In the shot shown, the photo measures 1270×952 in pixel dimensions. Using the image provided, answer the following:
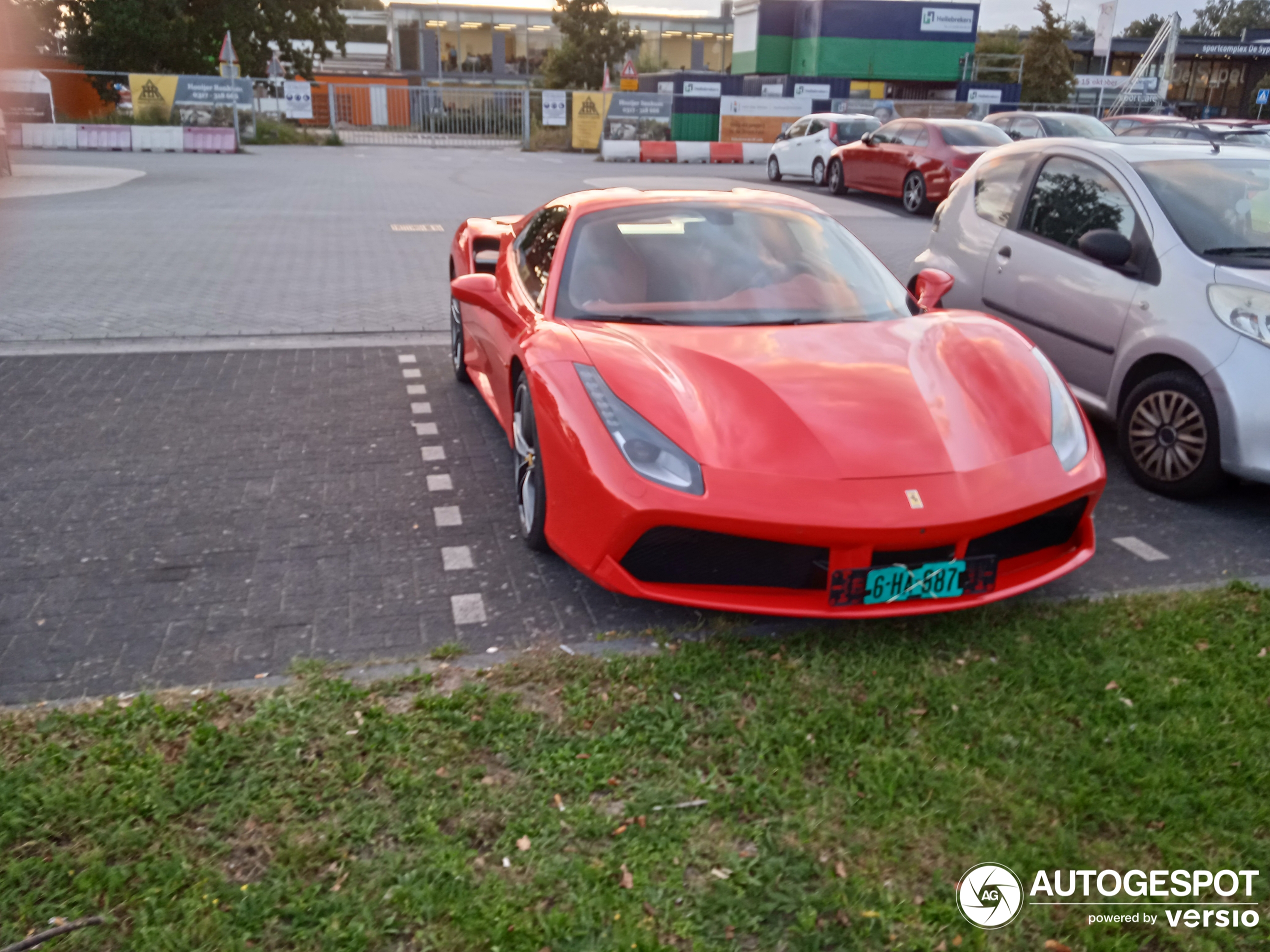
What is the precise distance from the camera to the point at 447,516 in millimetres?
4488

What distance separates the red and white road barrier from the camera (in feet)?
90.9

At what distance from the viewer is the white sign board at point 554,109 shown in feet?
102

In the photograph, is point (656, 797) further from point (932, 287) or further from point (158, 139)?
point (158, 139)

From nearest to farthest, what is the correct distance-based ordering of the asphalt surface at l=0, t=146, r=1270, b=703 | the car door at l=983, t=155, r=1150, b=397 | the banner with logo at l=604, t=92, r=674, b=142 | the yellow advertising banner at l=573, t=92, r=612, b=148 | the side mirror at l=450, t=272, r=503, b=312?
the asphalt surface at l=0, t=146, r=1270, b=703 < the side mirror at l=450, t=272, r=503, b=312 < the car door at l=983, t=155, r=1150, b=397 < the banner with logo at l=604, t=92, r=674, b=142 < the yellow advertising banner at l=573, t=92, r=612, b=148

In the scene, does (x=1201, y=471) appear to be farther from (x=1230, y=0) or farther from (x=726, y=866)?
(x=1230, y=0)

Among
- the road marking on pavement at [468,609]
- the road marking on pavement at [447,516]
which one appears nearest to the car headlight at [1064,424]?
the road marking on pavement at [468,609]

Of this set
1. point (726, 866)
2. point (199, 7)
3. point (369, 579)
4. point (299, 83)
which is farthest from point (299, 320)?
point (199, 7)

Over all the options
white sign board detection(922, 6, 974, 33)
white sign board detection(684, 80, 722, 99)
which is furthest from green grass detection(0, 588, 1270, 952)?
white sign board detection(922, 6, 974, 33)

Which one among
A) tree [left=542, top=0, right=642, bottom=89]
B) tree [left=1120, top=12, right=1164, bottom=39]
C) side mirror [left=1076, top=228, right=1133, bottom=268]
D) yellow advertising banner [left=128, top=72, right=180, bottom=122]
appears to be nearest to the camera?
side mirror [left=1076, top=228, right=1133, bottom=268]

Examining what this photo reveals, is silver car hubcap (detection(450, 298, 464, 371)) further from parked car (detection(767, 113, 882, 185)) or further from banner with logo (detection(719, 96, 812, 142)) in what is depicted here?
banner with logo (detection(719, 96, 812, 142))

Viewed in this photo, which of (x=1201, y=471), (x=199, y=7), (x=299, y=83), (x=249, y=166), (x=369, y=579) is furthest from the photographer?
(x=199, y=7)

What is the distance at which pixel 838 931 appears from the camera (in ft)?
7.43

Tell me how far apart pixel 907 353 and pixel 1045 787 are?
1.76 metres

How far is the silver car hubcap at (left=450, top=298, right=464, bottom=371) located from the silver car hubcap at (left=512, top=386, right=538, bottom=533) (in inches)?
80.6
